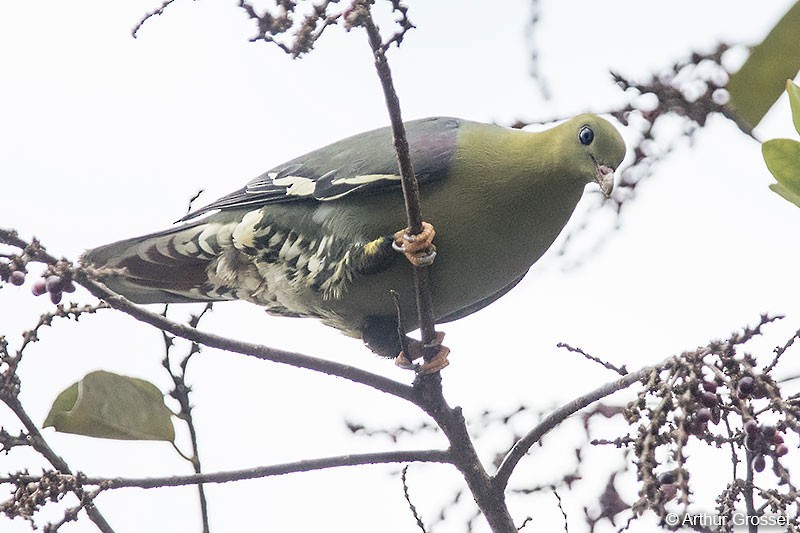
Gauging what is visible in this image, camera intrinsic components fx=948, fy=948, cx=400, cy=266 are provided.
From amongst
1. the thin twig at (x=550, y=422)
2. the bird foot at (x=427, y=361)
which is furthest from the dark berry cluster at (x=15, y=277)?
the thin twig at (x=550, y=422)

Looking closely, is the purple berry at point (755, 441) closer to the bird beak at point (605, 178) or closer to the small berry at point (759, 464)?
the small berry at point (759, 464)

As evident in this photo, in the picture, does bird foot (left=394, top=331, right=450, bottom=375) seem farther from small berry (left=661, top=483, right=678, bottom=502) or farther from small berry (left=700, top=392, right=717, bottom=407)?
small berry (left=661, top=483, right=678, bottom=502)

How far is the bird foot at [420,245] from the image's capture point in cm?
298

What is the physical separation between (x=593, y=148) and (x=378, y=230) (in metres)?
0.83

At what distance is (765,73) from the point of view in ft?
6.53

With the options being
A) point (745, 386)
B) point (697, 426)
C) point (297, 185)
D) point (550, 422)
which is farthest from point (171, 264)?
point (745, 386)

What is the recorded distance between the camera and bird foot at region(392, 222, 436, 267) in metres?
2.98

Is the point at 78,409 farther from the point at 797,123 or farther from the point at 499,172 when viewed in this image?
the point at 797,123

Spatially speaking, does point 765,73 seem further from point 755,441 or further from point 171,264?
point 171,264

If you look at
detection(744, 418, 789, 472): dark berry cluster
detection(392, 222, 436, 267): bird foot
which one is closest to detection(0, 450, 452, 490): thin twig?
detection(392, 222, 436, 267): bird foot

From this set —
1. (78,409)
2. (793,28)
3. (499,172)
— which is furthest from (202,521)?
(793,28)

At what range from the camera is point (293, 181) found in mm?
3617

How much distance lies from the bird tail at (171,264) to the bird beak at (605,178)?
140cm

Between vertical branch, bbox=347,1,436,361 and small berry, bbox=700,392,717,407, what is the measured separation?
924 millimetres
